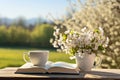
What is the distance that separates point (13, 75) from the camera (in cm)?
249

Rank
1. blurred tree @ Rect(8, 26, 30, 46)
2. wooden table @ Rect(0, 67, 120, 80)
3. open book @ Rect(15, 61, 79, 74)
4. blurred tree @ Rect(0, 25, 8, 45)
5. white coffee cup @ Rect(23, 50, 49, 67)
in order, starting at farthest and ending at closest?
blurred tree @ Rect(0, 25, 8, 45) → blurred tree @ Rect(8, 26, 30, 46) → white coffee cup @ Rect(23, 50, 49, 67) → open book @ Rect(15, 61, 79, 74) → wooden table @ Rect(0, 67, 120, 80)

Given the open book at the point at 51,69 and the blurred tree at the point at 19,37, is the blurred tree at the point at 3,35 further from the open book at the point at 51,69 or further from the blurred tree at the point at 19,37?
the open book at the point at 51,69

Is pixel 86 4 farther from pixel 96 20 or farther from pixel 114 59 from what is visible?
pixel 114 59

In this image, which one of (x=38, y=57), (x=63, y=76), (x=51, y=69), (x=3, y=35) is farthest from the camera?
(x=3, y=35)

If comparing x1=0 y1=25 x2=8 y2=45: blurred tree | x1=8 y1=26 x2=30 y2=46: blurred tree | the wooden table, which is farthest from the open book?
x1=0 y1=25 x2=8 y2=45: blurred tree

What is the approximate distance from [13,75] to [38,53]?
0.34 m

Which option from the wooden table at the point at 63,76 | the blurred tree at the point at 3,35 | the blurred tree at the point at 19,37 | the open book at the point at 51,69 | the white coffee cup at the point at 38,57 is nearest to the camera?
the wooden table at the point at 63,76

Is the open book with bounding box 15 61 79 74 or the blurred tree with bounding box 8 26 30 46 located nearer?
the open book with bounding box 15 61 79 74

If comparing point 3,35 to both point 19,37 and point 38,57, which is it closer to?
point 19,37

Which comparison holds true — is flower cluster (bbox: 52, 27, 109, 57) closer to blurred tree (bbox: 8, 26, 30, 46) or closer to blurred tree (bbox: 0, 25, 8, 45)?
blurred tree (bbox: 8, 26, 30, 46)

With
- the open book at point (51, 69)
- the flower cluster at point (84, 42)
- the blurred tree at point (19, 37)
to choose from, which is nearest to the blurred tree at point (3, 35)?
the blurred tree at point (19, 37)

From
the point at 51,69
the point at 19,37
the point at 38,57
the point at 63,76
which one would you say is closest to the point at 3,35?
the point at 19,37

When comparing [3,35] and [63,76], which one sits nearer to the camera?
[63,76]

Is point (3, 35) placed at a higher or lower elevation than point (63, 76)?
higher
